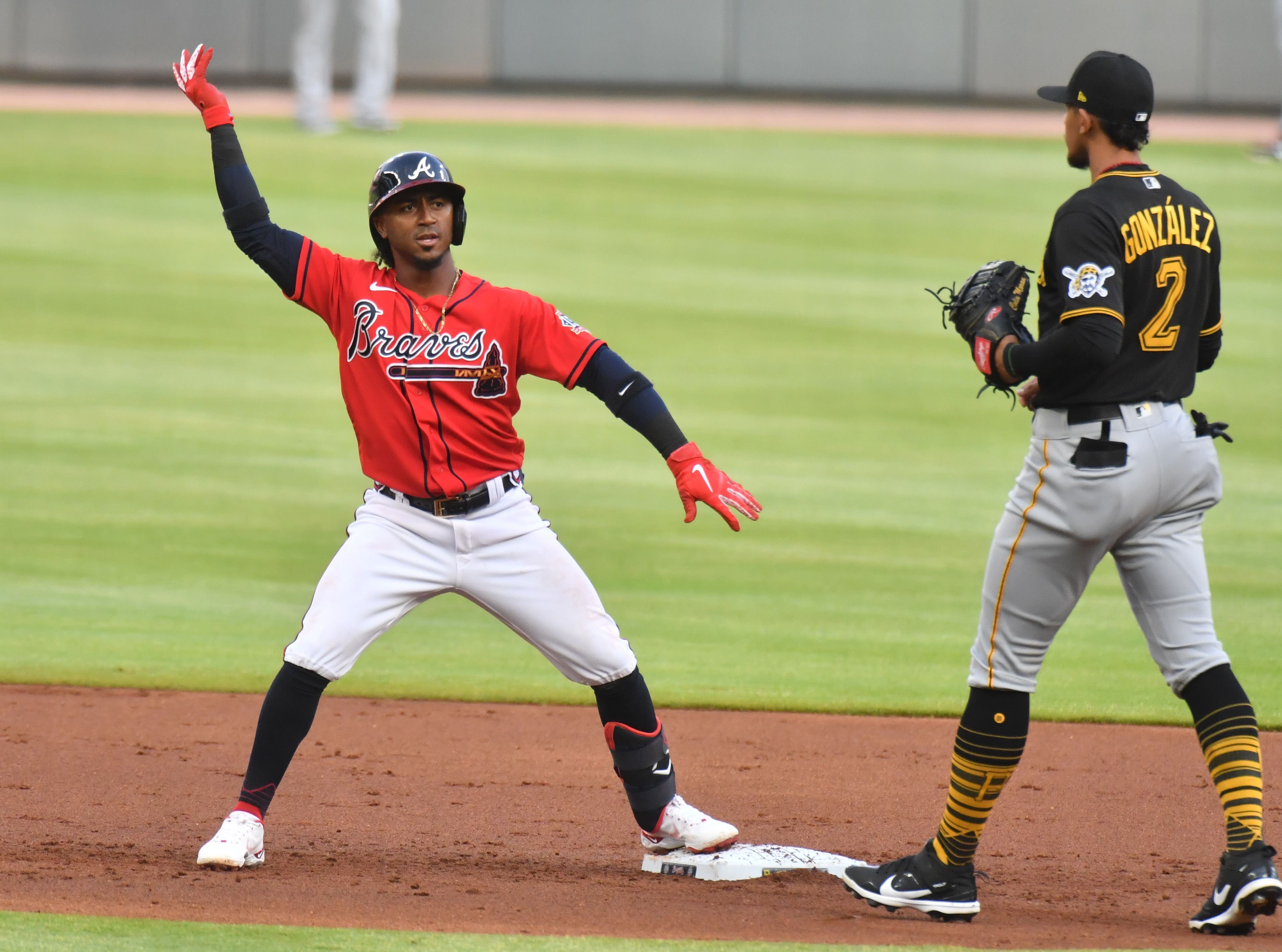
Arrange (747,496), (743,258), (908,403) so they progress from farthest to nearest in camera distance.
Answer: (743,258) → (908,403) → (747,496)

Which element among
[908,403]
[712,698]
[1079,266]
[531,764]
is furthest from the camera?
[908,403]

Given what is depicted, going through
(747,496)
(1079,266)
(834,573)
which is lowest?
(834,573)

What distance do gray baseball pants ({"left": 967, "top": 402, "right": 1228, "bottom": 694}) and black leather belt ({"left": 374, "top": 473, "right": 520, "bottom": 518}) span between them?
1295 mm

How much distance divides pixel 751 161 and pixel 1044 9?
559 centimetres

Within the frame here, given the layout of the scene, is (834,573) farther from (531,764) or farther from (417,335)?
(417,335)

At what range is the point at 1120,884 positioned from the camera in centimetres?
405

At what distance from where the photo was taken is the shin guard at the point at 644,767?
4.21 meters

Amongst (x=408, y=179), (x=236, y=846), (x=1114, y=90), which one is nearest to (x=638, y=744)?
(x=236, y=846)

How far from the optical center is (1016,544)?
366 centimetres

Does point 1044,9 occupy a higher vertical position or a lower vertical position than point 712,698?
higher

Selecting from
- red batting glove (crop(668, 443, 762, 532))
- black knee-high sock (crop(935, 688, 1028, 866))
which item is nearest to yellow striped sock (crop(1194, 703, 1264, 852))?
black knee-high sock (crop(935, 688, 1028, 866))

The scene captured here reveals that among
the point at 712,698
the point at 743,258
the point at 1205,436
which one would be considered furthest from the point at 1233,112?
the point at 1205,436

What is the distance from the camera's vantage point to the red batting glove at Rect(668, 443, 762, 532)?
4.01 meters

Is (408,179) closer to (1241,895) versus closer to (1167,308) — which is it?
(1167,308)
